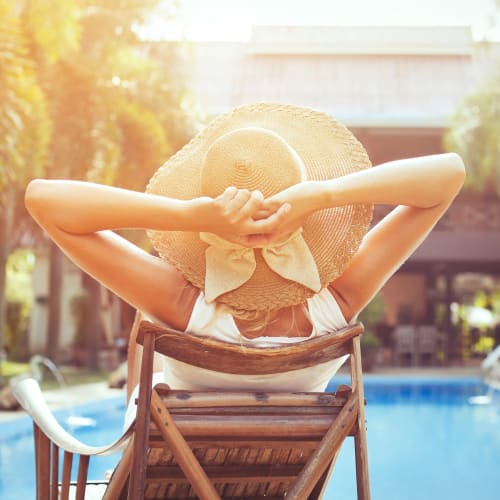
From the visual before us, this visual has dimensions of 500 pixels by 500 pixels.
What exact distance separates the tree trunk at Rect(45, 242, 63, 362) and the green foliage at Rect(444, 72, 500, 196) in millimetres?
6881

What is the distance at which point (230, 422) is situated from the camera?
1.52m

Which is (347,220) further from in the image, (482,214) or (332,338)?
(482,214)

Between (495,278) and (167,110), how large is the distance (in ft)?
41.4

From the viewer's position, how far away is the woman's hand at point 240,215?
151 centimetres

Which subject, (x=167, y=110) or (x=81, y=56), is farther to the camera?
(x=167, y=110)

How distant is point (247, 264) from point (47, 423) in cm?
70

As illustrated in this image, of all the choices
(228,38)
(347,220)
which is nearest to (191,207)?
(347,220)

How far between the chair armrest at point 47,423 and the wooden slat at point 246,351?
334mm

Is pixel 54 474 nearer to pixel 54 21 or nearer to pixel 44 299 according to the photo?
pixel 54 21

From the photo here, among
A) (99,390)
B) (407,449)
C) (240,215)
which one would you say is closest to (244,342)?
(240,215)

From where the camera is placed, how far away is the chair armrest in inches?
73.5

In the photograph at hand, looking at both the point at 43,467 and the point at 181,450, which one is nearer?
the point at 181,450

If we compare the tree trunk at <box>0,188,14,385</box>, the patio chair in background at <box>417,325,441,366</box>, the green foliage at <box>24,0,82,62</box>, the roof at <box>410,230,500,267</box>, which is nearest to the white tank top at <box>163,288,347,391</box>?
the green foliage at <box>24,0,82,62</box>

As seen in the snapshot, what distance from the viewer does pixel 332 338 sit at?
153cm
